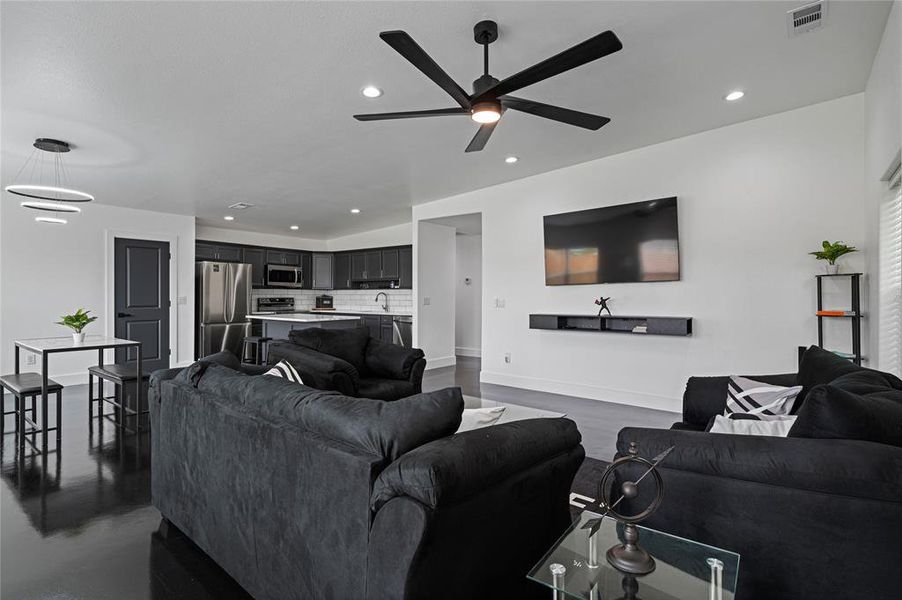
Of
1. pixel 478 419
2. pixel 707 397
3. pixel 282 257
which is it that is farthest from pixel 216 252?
pixel 707 397

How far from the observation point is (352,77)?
10.2 feet

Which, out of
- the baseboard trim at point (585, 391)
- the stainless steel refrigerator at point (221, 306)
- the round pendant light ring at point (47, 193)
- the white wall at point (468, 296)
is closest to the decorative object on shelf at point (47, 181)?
the round pendant light ring at point (47, 193)

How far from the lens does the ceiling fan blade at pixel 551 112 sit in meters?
2.65

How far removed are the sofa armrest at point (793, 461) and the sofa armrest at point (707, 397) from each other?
1.40m

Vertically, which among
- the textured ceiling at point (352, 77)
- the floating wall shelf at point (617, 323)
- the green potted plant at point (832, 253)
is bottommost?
the floating wall shelf at point (617, 323)

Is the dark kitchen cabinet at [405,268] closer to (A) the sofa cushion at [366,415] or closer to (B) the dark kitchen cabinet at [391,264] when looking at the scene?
(B) the dark kitchen cabinet at [391,264]

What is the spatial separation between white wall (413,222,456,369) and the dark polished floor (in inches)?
154

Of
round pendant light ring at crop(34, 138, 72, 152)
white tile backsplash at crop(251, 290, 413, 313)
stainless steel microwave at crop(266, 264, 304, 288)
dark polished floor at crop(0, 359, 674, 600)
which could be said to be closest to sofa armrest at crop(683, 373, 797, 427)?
dark polished floor at crop(0, 359, 674, 600)

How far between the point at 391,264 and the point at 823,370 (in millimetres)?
7348

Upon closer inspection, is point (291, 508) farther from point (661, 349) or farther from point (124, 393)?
point (661, 349)

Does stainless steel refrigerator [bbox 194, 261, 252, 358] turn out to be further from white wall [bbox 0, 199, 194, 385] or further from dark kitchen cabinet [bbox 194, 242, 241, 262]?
white wall [bbox 0, 199, 194, 385]

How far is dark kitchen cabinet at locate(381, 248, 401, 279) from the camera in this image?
880 centimetres

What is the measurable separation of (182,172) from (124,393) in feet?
8.42

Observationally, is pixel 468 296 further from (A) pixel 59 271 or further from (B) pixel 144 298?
(A) pixel 59 271
